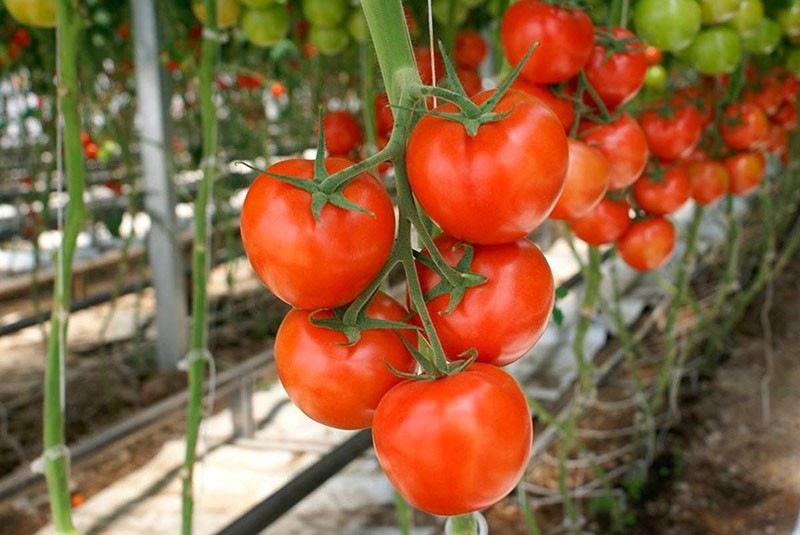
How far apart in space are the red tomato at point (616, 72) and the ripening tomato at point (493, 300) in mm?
371

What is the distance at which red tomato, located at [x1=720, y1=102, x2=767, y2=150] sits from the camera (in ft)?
4.15

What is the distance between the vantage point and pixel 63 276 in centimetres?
82

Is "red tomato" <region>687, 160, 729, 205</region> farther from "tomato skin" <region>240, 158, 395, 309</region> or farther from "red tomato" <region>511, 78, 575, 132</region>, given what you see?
"tomato skin" <region>240, 158, 395, 309</region>

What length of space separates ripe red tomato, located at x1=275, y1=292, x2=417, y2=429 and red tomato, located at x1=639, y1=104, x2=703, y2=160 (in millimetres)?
703

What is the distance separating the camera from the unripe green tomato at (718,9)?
1.06 meters

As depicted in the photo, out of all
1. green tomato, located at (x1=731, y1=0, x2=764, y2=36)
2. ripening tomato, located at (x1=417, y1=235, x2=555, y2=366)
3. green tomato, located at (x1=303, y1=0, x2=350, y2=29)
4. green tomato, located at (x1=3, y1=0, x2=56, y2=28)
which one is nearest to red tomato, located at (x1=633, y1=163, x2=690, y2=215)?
green tomato, located at (x1=731, y1=0, x2=764, y2=36)

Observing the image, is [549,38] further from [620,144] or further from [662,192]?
[662,192]

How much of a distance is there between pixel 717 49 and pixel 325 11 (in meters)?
0.57

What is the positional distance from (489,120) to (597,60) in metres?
0.44

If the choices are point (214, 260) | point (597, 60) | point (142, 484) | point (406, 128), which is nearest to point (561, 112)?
point (597, 60)

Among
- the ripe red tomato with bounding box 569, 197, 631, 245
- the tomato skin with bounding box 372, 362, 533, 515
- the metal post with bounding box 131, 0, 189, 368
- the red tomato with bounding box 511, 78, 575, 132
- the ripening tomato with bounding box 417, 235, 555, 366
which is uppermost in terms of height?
the red tomato with bounding box 511, 78, 575, 132

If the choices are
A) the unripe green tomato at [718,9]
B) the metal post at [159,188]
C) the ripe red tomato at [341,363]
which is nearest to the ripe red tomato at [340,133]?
the unripe green tomato at [718,9]

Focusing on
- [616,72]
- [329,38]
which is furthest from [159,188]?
[616,72]

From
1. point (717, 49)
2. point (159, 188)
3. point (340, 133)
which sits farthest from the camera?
point (159, 188)
